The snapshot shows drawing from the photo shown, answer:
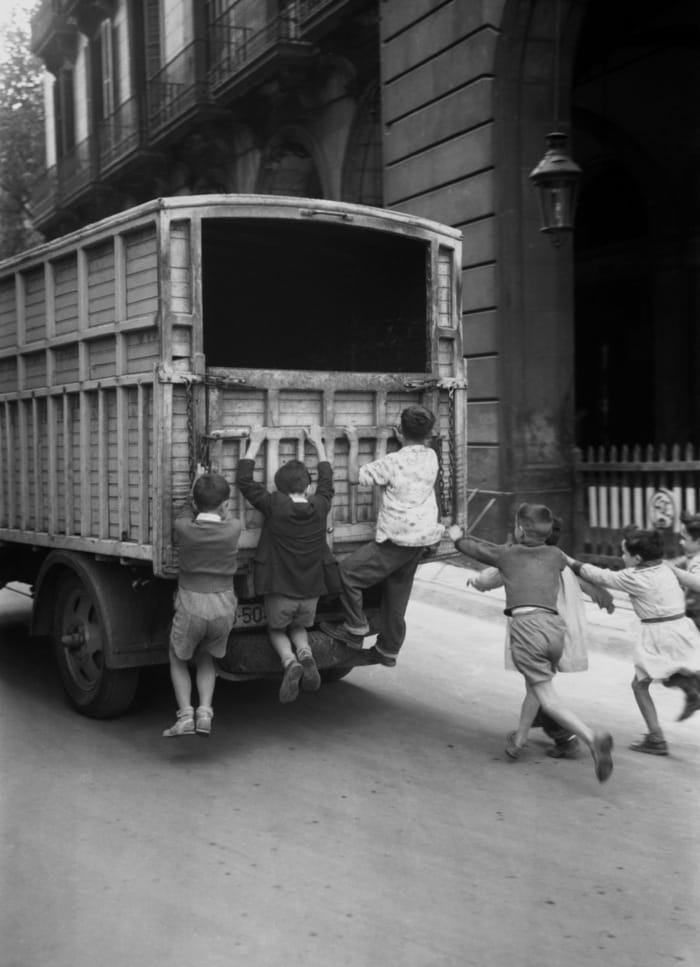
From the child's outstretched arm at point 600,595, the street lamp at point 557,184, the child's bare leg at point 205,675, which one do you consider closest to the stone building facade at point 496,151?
the street lamp at point 557,184

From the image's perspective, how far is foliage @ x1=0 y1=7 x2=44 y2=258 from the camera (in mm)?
32531

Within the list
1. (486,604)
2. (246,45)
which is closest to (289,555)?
(486,604)

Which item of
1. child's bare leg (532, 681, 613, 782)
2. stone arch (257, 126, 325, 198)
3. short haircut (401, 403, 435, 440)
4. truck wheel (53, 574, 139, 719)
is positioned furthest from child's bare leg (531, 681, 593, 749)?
stone arch (257, 126, 325, 198)

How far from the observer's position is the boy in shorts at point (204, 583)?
5.50 metres

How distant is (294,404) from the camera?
6074 millimetres

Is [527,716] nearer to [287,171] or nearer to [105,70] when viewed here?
[287,171]

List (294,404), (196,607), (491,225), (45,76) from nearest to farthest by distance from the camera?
(196,607) → (294,404) → (491,225) → (45,76)

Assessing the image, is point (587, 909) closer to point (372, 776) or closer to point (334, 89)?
point (372, 776)

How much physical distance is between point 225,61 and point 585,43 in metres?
7.19

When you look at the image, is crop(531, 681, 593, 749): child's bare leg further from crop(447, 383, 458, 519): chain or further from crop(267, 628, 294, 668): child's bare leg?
crop(447, 383, 458, 519): chain

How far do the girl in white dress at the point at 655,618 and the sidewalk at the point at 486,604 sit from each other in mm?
2210

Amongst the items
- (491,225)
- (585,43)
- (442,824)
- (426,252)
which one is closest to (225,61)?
(585,43)

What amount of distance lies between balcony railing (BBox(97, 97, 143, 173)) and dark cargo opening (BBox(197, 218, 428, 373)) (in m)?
15.0

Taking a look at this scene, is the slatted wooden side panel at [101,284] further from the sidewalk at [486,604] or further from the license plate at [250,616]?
the sidewalk at [486,604]
